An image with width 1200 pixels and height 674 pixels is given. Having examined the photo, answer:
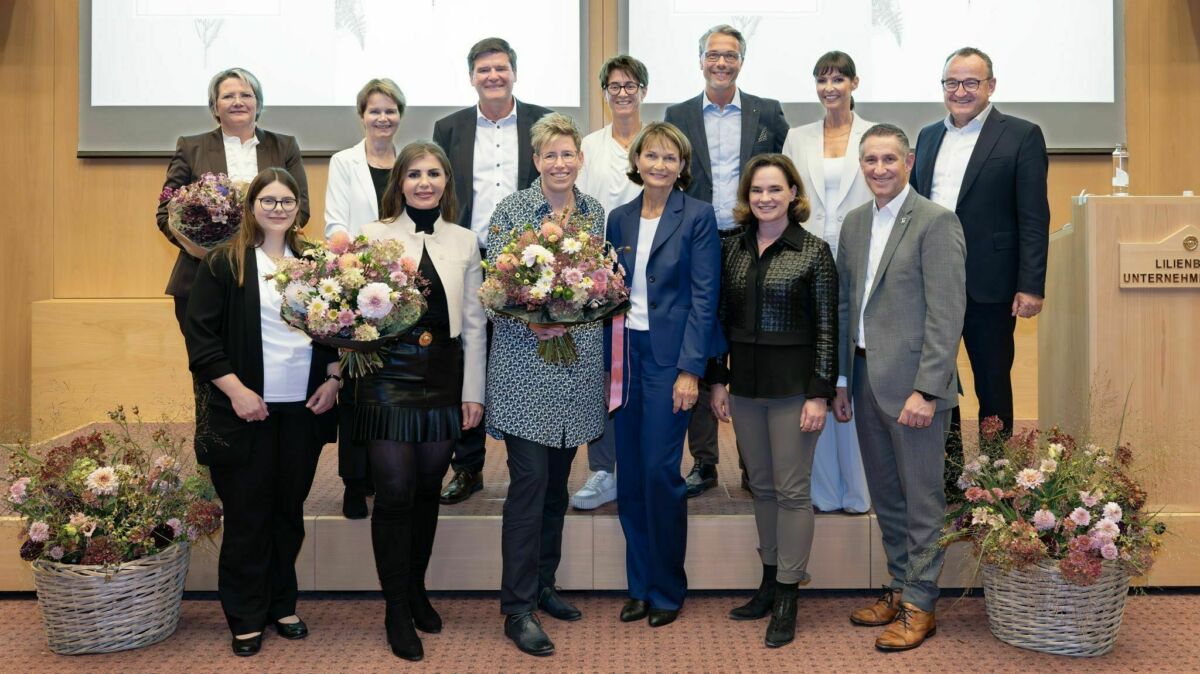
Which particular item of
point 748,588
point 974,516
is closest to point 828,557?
point 748,588

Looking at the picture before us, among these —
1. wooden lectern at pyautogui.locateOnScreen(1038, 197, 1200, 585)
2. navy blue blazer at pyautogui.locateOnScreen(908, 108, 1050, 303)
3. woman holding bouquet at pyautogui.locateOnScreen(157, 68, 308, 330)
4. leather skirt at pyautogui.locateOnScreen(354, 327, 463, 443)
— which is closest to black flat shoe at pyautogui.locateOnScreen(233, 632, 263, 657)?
leather skirt at pyautogui.locateOnScreen(354, 327, 463, 443)

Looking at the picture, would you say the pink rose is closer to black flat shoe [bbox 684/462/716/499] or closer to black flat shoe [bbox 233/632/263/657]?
black flat shoe [bbox 233/632/263/657]

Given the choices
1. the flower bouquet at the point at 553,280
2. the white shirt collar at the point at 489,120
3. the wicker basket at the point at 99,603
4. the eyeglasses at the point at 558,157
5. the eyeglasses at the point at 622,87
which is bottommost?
the wicker basket at the point at 99,603

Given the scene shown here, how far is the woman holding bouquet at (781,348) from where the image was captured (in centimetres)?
324

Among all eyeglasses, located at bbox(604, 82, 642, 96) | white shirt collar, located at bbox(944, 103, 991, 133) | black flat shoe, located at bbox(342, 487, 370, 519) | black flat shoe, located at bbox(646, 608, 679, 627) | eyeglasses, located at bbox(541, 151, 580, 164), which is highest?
eyeglasses, located at bbox(604, 82, 642, 96)

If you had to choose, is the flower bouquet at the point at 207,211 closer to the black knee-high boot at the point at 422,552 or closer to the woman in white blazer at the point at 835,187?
the black knee-high boot at the point at 422,552

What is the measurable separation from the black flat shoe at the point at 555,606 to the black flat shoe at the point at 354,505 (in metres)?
0.74

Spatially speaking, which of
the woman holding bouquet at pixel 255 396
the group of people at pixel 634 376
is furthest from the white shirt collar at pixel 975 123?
the woman holding bouquet at pixel 255 396

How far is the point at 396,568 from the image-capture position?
3.17 metres

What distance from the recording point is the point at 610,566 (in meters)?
3.78

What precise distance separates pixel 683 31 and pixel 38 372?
4.17 meters

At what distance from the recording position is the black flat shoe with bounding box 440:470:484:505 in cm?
394

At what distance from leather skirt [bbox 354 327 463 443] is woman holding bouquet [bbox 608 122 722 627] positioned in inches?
23.2

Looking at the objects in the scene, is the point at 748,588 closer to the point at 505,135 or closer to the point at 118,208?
the point at 505,135
